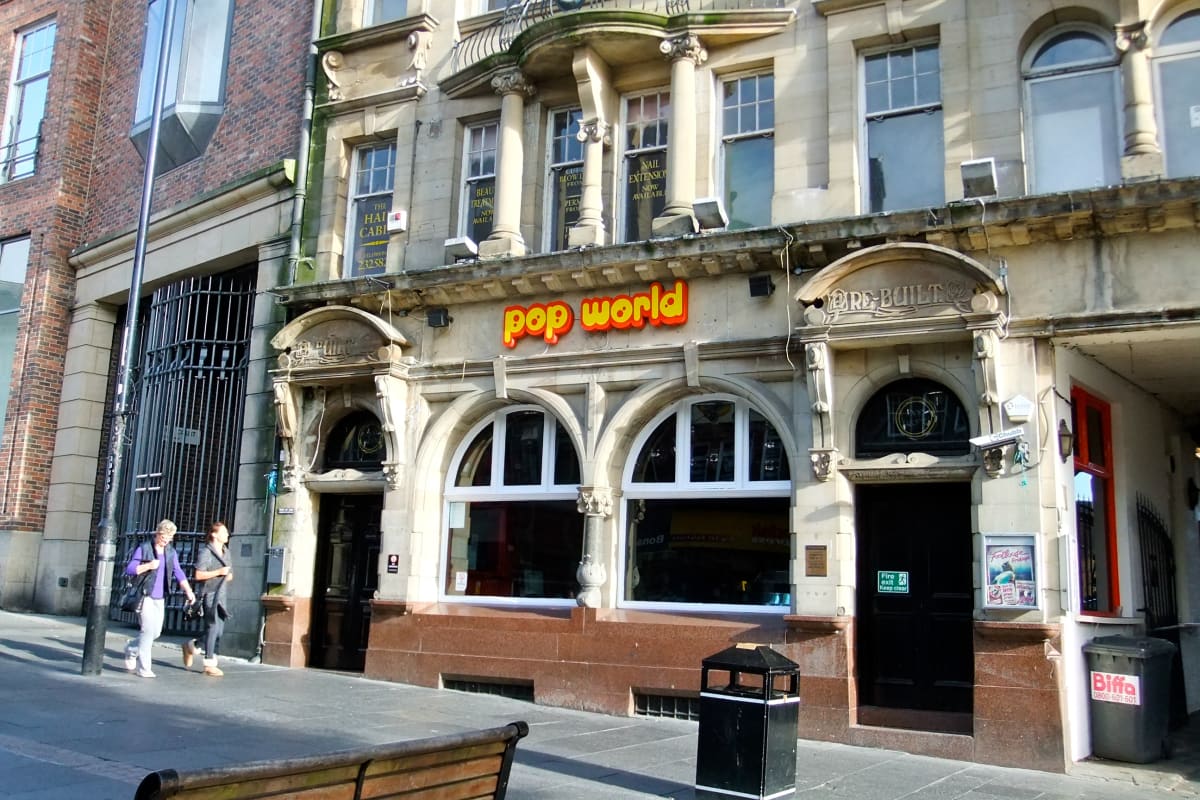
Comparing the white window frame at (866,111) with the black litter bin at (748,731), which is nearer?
the black litter bin at (748,731)

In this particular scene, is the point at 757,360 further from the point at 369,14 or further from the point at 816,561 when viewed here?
the point at 369,14

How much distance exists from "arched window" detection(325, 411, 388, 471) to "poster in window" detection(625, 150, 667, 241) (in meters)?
4.57

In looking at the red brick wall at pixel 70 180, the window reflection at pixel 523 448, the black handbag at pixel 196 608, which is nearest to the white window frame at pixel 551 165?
the window reflection at pixel 523 448

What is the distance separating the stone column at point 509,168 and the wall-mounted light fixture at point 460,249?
13 centimetres

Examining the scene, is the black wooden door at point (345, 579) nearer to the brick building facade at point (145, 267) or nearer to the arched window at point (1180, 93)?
the brick building facade at point (145, 267)

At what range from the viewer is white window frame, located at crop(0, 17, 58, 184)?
21406 mm

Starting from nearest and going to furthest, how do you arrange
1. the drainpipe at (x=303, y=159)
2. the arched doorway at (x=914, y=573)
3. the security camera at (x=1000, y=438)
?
the security camera at (x=1000, y=438), the arched doorway at (x=914, y=573), the drainpipe at (x=303, y=159)

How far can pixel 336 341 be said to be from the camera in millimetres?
14477

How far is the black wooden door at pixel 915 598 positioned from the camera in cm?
1076

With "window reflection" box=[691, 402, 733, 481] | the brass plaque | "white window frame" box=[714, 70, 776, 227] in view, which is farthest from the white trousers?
"white window frame" box=[714, 70, 776, 227]

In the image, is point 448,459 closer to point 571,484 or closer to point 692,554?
point 571,484

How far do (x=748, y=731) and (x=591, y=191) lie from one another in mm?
7781

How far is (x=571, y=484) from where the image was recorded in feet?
43.3

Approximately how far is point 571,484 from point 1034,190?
20.8 feet
